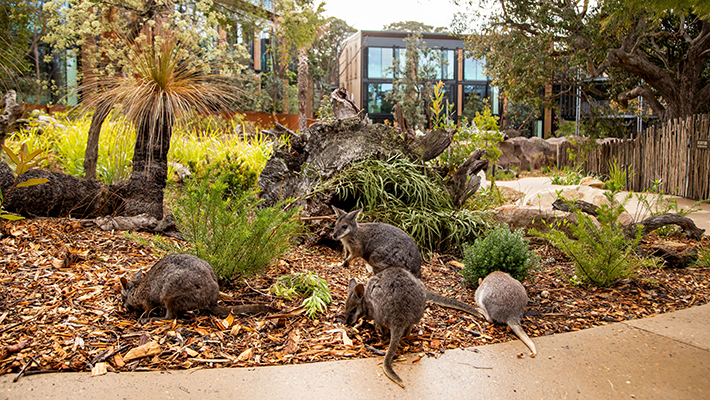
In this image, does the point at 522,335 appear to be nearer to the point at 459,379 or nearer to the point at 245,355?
the point at 459,379

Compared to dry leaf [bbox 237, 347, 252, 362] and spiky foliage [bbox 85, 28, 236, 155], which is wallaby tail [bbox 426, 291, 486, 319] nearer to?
dry leaf [bbox 237, 347, 252, 362]

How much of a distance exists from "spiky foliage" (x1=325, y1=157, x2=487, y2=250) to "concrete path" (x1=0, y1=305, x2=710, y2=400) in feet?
7.55

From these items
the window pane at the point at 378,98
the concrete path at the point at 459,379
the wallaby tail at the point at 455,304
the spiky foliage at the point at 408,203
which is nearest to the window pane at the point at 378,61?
the window pane at the point at 378,98

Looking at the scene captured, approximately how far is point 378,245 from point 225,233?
1264 millimetres

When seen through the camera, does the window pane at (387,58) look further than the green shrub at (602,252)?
Yes

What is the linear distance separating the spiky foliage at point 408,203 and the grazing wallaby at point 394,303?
206cm

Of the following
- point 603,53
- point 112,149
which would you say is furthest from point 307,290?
point 603,53

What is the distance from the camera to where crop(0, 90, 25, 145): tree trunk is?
4312 millimetres

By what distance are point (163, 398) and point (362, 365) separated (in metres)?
1.06

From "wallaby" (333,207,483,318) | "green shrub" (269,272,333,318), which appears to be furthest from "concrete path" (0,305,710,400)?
"wallaby" (333,207,483,318)

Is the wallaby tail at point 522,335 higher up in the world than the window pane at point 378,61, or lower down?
lower down

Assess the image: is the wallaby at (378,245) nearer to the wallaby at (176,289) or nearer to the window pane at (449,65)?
the wallaby at (176,289)

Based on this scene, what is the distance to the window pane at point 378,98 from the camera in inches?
1210

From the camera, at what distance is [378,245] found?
3824 mm
